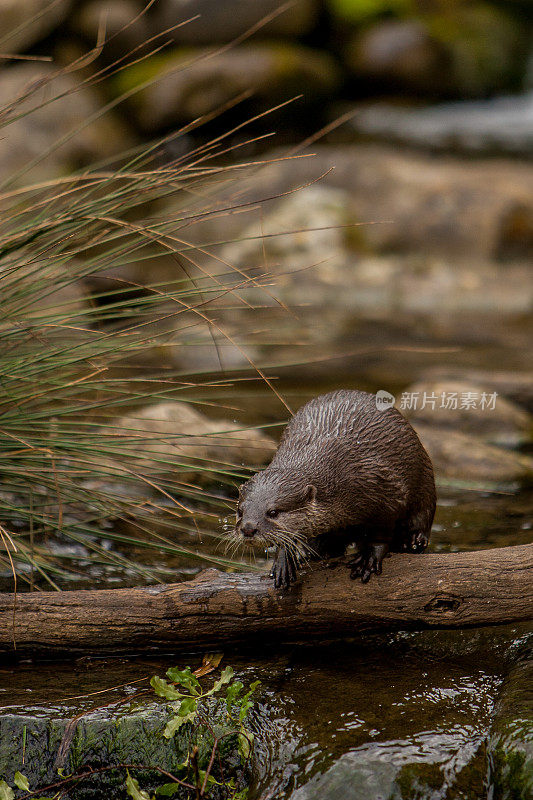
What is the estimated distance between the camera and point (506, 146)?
11508mm

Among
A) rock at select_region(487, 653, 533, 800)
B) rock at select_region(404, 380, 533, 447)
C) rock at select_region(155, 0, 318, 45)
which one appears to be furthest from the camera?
rock at select_region(155, 0, 318, 45)

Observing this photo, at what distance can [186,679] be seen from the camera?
8.26 ft

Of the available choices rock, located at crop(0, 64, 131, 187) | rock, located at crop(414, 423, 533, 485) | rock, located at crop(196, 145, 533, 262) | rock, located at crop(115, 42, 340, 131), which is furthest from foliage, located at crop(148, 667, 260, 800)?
rock, located at crop(115, 42, 340, 131)

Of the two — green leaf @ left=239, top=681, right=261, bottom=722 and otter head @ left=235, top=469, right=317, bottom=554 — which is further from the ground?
otter head @ left=235, top=469, right=317, bottom=554

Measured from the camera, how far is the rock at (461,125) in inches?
456

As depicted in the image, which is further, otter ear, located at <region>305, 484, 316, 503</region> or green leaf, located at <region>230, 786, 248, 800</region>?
otter ear, located at <region>305, 484, 316, 503</region>

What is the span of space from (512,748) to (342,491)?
35.6 inches

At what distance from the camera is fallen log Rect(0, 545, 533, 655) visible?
2660 mm

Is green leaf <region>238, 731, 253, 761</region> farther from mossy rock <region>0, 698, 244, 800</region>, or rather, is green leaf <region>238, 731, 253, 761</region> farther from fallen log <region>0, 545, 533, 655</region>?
fallen log <region>0, 545, 533, 655</region>

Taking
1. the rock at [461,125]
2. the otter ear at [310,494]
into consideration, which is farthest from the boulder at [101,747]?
the rock at [461,125]

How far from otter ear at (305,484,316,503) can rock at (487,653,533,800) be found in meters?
0.80

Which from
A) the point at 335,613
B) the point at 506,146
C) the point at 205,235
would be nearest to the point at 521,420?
the point at 335,613

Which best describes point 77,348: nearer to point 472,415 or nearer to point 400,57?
point 472,415

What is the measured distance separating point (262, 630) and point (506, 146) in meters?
10.2
